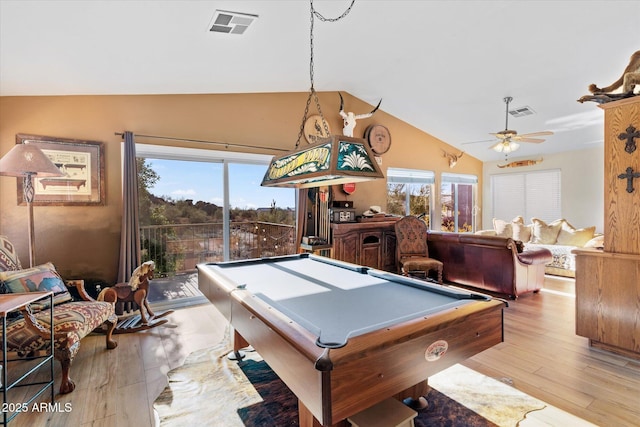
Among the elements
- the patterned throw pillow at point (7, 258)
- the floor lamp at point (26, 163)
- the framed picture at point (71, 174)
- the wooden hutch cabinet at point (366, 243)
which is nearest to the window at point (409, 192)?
the wooden hutch cabinet at point (366, 243)

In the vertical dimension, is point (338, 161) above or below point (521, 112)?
below

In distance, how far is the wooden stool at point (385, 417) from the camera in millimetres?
1573

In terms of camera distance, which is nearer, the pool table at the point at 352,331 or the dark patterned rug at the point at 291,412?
the pool table at the point at 352,331

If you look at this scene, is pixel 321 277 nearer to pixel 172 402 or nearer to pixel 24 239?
pixel 172 402

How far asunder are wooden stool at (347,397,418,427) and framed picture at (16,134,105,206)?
147 inches

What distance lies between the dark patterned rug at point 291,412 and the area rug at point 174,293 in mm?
2333

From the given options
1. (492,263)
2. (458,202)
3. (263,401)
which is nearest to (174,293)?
(263,401)

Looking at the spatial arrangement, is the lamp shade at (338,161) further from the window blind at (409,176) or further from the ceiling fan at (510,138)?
the window blind at (409,176)

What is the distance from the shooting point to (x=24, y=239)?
3.35 m

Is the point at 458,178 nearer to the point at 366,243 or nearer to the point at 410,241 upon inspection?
the point at 410,241

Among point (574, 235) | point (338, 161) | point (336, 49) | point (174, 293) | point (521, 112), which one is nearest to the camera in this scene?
point (338, 161)

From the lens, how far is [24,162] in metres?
2.76

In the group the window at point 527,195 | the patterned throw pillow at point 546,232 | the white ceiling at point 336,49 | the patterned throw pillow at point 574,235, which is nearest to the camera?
the white ceiling at point 336,49

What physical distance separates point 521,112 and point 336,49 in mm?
3607
